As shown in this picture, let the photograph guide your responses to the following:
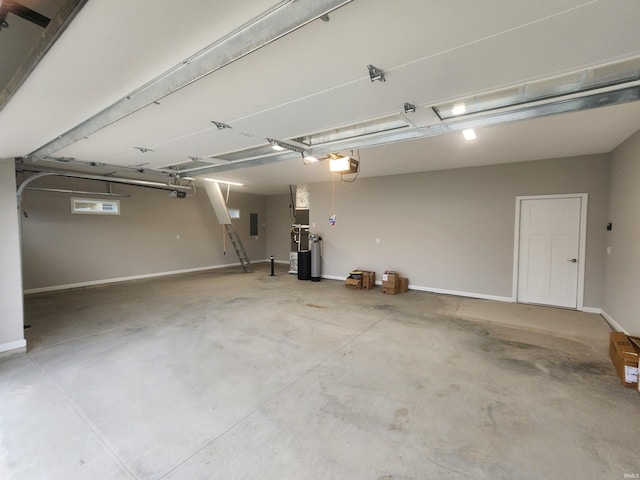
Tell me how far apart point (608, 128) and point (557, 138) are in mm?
489

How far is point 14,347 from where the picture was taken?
3.33 metres

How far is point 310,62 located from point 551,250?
5.63 meters

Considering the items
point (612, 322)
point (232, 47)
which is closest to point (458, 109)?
point (232, 47)

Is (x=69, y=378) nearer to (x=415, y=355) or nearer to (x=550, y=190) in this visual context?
(x=415, y=355)

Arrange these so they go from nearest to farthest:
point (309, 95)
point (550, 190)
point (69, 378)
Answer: point (309, 95) → point (69, 378) → point (550, 190)

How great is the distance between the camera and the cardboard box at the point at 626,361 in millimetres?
2543

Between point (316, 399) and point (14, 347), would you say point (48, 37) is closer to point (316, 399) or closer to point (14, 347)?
point (316, 399)

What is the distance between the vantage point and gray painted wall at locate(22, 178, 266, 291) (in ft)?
19.5

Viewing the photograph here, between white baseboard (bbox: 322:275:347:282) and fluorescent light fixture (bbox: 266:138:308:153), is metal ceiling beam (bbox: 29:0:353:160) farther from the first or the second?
white baseboard (bbox: 322:275:347:282)

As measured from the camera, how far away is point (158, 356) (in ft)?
10.6

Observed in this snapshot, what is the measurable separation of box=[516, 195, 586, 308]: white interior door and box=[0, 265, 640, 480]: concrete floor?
2.30 ft

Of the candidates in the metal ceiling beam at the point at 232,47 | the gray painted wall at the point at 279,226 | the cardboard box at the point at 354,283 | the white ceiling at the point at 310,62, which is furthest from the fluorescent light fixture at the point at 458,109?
the gray painted wall at the point at 279,226

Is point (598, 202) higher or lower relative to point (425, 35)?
lower

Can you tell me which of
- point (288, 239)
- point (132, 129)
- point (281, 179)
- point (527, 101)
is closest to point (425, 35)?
point (527, 101)
